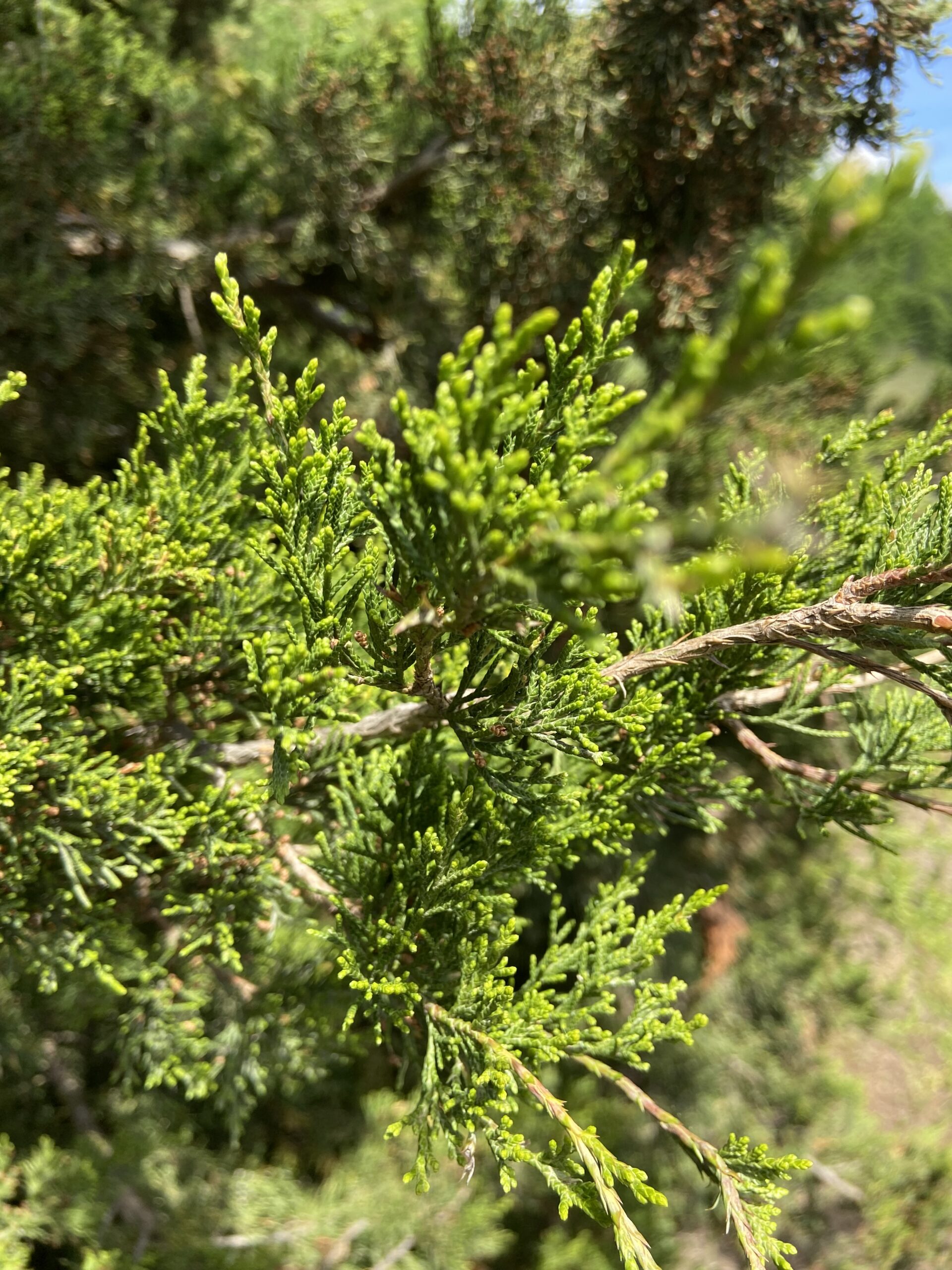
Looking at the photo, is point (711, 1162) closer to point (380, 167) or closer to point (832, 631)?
point (832, 631)

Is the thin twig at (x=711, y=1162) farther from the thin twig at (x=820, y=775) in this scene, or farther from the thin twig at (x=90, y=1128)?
the thin twig at (x=90, y=1128)

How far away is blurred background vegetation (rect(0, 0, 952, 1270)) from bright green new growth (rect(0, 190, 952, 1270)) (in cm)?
86

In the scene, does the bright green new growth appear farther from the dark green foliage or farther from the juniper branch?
the dark green foliage

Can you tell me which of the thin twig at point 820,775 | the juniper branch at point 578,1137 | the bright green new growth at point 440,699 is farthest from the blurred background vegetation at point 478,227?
the juniper branch at point 578,1137

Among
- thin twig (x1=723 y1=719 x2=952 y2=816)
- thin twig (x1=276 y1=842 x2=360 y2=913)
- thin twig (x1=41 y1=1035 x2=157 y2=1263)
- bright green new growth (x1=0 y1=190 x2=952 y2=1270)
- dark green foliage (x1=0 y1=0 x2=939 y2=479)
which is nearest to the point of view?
bright green new growth (x1=0 y1=190 x2=952 y2=1270)

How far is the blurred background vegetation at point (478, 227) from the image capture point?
3410 millimetres

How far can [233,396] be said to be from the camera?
235 centimetres

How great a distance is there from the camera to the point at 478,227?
4176 mm

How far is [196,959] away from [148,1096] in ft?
8.23

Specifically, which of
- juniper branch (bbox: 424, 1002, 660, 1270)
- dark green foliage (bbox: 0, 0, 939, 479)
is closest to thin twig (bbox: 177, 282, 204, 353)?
dark green foliage (bbox: 0, 0, 939, 479)

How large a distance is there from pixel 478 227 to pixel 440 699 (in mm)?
3451

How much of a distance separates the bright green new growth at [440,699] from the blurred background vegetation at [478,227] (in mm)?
859

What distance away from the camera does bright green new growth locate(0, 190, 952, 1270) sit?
4.24 feet

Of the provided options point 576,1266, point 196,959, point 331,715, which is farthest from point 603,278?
point 576,1266
